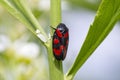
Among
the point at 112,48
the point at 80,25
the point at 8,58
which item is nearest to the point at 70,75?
the point at 8,58

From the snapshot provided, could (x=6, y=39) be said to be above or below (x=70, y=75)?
below

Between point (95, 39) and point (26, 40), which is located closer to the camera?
point (95, 39)

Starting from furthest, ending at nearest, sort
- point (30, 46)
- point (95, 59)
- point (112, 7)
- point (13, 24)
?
point (95, 59), point (13, 24), point (30, 46), point (112, 7)

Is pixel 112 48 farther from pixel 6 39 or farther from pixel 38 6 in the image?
pixel 6 39
